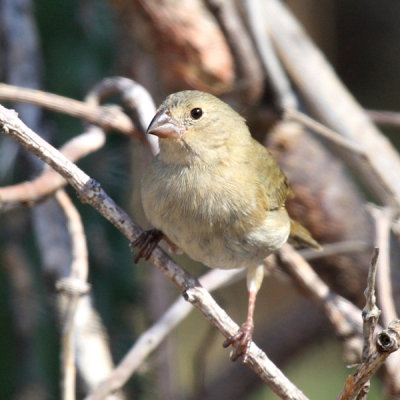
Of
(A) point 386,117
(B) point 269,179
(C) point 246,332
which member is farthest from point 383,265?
(A) point 386,117

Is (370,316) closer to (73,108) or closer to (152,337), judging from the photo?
(152,337)

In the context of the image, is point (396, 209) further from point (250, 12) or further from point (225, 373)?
point (225, 373)

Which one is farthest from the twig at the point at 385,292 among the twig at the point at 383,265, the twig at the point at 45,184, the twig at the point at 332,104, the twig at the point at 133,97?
the twig at the point at 45,184

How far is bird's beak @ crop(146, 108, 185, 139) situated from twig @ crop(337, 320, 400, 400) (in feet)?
3.59

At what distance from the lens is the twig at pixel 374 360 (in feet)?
5.41

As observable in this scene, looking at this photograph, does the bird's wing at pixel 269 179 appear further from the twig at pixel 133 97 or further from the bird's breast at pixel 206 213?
the twig at pixel 133 97

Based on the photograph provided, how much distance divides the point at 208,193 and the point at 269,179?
395 mm

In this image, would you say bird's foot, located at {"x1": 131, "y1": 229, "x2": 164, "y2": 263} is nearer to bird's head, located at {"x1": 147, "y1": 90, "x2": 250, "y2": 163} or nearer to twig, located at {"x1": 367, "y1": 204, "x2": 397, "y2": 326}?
bird's head, located at {"x1": 147, "y1": 90, "x2": 250, "y2": 163}

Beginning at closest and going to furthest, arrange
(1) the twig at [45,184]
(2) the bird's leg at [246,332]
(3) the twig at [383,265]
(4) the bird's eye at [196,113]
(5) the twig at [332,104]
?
(2) the bird's leg at [246,332], (1) the twig at [45,184], (4) the bird's eye at [196,113], (3) the twig at [383,265], (5) the twig at [332,104]

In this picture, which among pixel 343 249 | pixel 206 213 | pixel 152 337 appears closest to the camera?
pixel 206 213

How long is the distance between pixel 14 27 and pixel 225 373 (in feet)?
8.19

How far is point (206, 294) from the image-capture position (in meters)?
2.05

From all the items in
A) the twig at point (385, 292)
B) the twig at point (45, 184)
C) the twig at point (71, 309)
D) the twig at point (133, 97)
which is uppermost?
the twig at point (133, 97)

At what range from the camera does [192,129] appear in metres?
2.63
